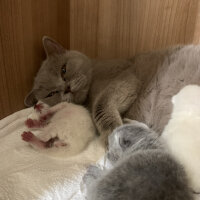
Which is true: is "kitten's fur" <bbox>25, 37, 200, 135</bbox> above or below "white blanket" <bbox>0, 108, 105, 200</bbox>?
above

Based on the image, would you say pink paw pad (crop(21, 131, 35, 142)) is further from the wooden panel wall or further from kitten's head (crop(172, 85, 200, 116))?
kitten's head (crop(172, 85, 200, 116))

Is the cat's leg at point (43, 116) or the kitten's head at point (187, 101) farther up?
the kitten's head at point (187, 101)

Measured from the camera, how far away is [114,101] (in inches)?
46.9

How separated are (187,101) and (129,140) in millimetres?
277

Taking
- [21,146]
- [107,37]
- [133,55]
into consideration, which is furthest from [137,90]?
[21,146]

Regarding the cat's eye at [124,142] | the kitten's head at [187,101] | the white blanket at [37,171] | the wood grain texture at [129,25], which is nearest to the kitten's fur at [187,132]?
the kitten's head at [187,101]

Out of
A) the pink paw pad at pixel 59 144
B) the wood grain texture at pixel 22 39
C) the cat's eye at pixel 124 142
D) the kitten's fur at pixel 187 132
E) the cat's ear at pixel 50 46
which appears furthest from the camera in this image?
the cat's ear at pixel 50 46

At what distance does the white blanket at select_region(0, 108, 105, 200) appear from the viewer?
3.00ft

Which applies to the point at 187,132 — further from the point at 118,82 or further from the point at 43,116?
the point at 43,116

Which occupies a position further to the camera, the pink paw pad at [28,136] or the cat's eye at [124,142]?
the pink paw pad at [28,136]

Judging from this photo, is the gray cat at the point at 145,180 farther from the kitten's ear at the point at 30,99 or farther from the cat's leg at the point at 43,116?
the kitten's ear at the point at 30,99

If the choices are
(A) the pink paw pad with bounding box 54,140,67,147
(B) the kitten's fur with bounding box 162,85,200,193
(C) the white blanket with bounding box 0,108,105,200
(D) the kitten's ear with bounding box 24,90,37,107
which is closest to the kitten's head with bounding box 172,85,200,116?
(B) the kitten's fur with bounding box 162,85,200,193

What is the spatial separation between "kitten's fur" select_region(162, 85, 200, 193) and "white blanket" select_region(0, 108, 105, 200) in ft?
1.03

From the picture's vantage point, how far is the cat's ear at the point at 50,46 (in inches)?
54.6
